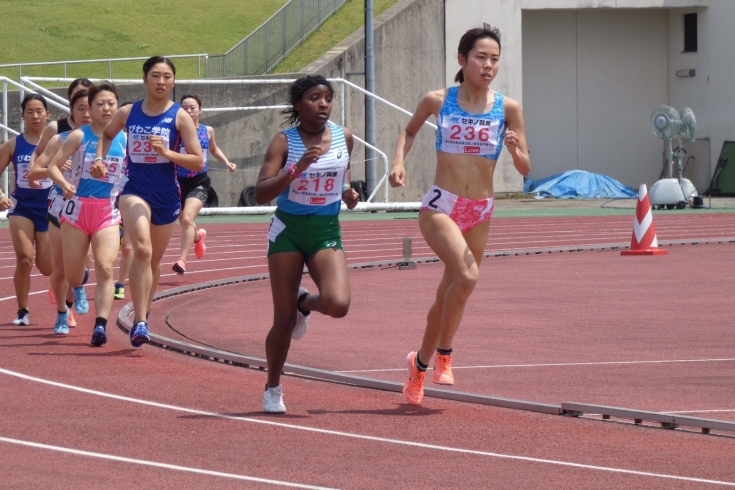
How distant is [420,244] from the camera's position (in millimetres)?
22078

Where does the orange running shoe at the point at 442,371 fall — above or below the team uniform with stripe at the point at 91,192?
below

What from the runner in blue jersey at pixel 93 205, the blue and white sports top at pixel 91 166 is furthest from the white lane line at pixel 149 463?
the blue and white sports top at pixel 91 166

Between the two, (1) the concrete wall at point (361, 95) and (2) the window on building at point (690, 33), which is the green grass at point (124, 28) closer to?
(1) the concrete wall at point (361, 95)

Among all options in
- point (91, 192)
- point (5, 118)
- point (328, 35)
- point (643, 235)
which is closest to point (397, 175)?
point (91, 192)

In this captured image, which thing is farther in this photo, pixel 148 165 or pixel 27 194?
pixel 27 194

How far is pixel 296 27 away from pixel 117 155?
27.4 meters

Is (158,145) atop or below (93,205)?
atop

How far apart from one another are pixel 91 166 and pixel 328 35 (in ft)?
90.0

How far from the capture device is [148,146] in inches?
392

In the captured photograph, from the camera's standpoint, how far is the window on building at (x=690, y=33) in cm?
4125

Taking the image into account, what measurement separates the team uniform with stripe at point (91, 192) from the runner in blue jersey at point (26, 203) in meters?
0.91

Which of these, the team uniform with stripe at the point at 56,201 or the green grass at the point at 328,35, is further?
the green grass at the point at 328,35

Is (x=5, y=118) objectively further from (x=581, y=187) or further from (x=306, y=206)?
(x=306, y=206)

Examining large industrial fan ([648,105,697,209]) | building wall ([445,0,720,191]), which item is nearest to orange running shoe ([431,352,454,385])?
large industrial fan ([648,105,697,209])
